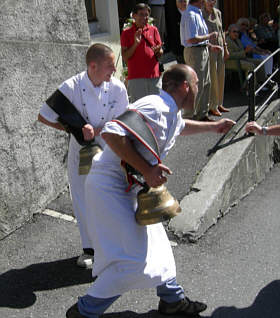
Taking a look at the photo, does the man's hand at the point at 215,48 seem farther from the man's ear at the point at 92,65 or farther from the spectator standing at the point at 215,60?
the man's ear at the point at 92,65

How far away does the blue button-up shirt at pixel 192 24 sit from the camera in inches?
257

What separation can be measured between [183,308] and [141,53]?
385 cm

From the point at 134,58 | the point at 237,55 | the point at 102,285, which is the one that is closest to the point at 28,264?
the point at 102,285

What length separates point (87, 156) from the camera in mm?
3689

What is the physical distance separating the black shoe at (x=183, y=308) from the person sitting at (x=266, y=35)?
824 cm

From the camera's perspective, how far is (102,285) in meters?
3.08

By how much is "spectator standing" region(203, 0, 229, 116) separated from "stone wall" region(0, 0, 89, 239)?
2.39 metres

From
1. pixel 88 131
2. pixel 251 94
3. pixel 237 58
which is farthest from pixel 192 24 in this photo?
pixel 88 131

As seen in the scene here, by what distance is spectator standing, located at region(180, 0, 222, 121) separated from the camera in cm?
655

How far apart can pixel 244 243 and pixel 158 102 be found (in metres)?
2.19

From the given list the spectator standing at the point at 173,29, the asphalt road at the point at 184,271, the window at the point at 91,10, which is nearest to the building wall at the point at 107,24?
the window at the point at 91,10

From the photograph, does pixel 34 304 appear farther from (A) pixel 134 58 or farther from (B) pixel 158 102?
(A) pixel 134 58

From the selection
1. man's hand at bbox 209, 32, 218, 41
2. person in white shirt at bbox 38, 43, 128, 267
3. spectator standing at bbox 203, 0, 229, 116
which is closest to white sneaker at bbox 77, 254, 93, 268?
person in white shirt at bbox 38, 43, 128, 267

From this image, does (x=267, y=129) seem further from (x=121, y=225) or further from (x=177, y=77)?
(x=121, y=225)
